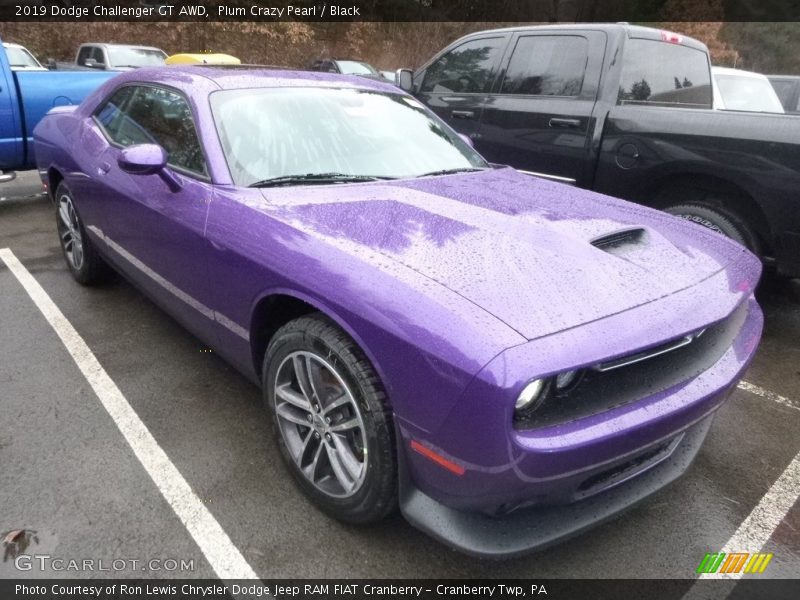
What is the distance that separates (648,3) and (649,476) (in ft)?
115

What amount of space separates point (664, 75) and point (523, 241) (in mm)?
3290

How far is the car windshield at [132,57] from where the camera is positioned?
11562 mm

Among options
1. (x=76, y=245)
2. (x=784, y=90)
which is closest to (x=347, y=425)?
(x=76, y=245)

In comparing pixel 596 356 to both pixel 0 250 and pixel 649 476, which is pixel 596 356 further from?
pixel 0 250

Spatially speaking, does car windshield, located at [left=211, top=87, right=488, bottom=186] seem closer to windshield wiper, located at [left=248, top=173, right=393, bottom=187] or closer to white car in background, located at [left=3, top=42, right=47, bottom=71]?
windshield wiper, located at [left=248, top=173, right=393, bottom=187]

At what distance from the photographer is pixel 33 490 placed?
2279 millimetres

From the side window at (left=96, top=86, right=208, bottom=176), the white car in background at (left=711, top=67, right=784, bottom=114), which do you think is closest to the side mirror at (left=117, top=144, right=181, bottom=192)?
the side window at (left=96, top=86, right=208, bottom=176)

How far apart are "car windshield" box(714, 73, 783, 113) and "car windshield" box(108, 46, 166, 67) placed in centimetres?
1008

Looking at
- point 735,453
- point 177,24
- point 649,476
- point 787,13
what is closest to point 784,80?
point 735,453

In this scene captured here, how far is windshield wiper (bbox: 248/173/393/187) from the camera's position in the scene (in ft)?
8.27

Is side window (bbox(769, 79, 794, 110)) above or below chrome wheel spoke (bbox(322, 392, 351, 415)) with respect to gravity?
above

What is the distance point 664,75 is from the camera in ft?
14.8

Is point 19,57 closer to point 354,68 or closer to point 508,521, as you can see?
point 354,68

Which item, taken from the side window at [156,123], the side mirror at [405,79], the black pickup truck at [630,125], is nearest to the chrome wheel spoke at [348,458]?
the side window at [156,123]
